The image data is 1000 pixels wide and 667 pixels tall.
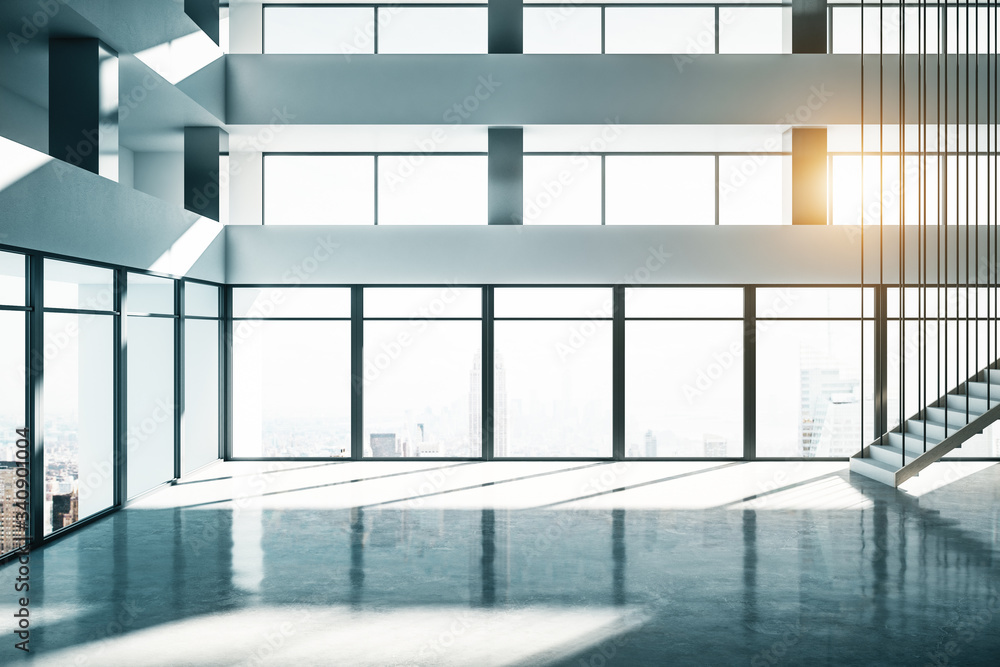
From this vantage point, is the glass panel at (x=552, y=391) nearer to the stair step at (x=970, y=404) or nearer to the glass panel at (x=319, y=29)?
the stair step at (x=970, y=404)

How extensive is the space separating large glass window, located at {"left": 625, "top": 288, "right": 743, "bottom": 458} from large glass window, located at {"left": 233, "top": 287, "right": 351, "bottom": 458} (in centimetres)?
524

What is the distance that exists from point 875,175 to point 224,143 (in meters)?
12.0

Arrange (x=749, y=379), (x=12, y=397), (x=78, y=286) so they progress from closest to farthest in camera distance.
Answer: (x=12, y=397)
(x=78, y=286)
(x=749, y=379)

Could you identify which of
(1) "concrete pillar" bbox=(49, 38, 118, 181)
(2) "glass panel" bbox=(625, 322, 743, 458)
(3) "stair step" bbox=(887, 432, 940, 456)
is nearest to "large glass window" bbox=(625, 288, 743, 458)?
(2) "glass panel" bbox=(625, 322, 743, 458)

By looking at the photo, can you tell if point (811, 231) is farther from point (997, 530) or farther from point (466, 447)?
point (466, 447)

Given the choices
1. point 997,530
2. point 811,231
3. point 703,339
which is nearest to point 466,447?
point 703,339

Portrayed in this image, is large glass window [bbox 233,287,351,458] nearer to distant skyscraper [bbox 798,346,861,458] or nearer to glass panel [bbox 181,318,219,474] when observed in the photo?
glass panel [bbox 181,318,219,474]

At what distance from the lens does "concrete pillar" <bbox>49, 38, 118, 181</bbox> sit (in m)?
10.2

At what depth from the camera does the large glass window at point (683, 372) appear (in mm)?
14695

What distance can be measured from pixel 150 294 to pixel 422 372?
490 cm

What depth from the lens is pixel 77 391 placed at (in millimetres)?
9828

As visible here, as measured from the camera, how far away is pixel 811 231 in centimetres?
1441

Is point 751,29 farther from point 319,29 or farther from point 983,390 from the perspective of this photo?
point 319,29

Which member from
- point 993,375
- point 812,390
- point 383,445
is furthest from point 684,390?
point 383,445
